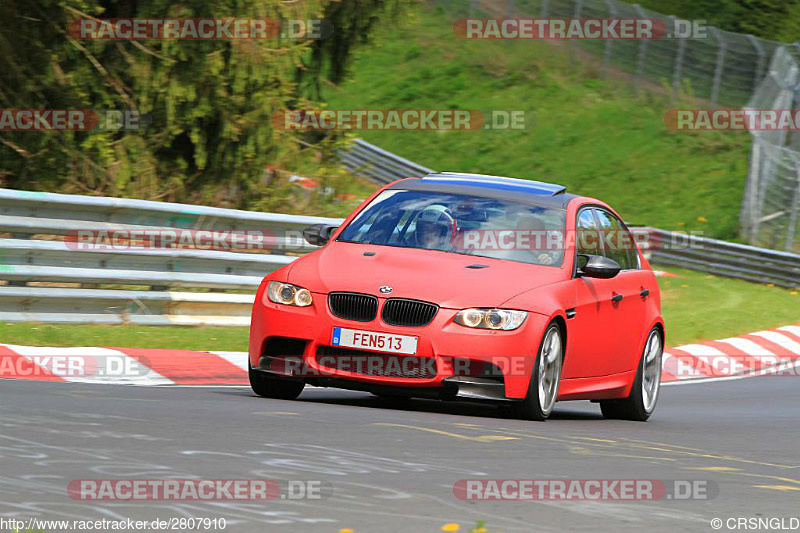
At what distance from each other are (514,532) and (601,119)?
3701 centimetres

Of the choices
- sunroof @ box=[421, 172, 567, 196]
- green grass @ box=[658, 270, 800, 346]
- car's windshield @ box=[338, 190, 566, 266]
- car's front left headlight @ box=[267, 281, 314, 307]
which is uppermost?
sunroof @ box=[421, 172, 567, 196]

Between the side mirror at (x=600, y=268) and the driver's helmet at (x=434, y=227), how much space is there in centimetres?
91

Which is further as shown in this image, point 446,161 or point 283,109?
point 446,161

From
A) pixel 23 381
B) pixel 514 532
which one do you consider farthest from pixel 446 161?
pixel 514 532

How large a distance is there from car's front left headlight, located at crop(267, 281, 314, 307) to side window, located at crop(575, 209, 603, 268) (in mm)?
1955

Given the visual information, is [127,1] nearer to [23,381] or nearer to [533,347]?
[23,381]

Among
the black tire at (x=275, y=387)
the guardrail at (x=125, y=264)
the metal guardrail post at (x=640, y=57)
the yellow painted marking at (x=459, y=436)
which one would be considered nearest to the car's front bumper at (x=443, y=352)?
the black tire at (x=275, y=387)

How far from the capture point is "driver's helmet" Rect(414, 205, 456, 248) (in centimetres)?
948

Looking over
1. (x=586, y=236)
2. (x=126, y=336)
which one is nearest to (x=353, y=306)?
(x=586, y=236)

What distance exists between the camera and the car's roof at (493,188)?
9.86 meters

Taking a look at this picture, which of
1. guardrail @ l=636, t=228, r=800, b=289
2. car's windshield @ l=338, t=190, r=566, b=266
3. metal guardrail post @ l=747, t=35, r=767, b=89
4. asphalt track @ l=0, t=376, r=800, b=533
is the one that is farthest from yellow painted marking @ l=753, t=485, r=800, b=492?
metal guardrail post @ l=747, t=35, r=767, b=89

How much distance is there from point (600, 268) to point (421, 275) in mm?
1330

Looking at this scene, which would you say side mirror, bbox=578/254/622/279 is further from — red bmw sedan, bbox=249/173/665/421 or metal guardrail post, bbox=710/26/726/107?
metal guardrail post, bbox=710/26/726/107

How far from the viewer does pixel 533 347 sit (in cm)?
859
